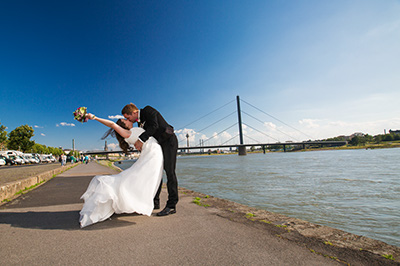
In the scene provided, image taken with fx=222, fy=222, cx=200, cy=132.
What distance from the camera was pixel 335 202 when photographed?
5918mm

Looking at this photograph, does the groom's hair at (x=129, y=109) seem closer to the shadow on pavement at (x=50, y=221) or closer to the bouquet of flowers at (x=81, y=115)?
the bouquet of flowers at (x=81, y=115)

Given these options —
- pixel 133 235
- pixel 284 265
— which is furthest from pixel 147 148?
pixel 284 265

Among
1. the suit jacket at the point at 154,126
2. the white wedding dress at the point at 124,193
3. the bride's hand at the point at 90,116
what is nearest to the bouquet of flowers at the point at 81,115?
the bride's hand at the point at 90,116

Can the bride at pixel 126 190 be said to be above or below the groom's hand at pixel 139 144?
below

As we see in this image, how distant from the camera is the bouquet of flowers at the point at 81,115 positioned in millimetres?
3109

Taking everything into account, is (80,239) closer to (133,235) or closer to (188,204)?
(133,235)

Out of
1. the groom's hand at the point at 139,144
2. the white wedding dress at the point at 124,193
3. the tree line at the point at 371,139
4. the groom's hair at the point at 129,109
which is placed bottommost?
the white wedding dress at the point at 124,193

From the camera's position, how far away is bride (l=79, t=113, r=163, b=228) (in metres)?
2.72

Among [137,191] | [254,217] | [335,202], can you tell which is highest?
[137,191]

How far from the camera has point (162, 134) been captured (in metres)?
3.21

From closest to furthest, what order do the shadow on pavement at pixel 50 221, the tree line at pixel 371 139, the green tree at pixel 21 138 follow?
the shadow on pavement at pixel 50 221 < the green tree at pixel 21 138 < the tree line at pixel 371 139

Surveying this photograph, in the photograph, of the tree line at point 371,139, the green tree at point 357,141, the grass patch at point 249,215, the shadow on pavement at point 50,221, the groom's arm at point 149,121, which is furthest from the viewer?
the tree line at point 371,139

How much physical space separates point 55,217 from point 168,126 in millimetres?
2060

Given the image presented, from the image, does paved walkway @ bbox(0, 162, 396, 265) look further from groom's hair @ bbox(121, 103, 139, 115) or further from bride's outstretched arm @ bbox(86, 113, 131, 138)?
groom's hair @ bbox(121, 103, 139, 115)
